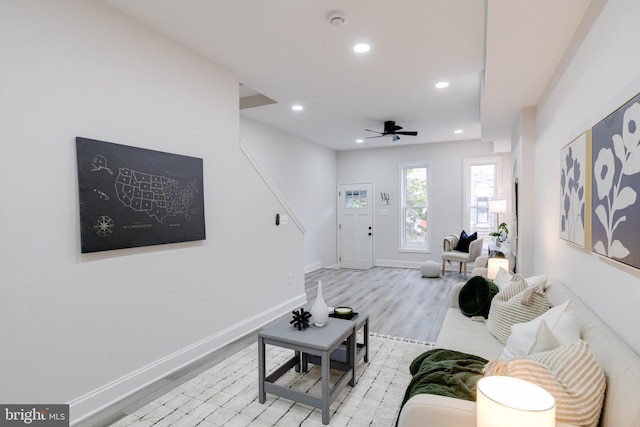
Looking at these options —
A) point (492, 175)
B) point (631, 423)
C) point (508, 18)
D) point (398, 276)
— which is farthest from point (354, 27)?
point (492, 175)

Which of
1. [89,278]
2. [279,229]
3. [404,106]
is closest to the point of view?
[89,278]

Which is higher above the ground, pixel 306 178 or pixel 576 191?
pixel 306 178

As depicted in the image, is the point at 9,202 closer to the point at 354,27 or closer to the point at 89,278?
the point at 89,278

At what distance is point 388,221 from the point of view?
7.86 m

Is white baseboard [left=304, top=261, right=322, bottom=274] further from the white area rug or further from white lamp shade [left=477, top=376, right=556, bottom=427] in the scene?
white lamp shade [left=477, top=376, right=556, bottom=427]

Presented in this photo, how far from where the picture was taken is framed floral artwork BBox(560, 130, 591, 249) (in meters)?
1.84

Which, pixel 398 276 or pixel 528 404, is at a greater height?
pixel 528 404

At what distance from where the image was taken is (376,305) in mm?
4734

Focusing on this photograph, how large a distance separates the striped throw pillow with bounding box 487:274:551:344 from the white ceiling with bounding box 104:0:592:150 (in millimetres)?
1692

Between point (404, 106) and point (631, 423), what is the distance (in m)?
4.26

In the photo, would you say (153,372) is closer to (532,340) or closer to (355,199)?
(532,340)

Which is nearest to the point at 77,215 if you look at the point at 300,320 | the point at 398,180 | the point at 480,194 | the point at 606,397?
the point at 300,320

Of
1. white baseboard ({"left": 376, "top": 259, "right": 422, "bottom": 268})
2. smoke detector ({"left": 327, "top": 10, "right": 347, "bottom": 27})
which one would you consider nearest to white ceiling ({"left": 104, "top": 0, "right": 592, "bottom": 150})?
smoke detector ({"left": 327, "top": 10, "right": 347, "bottom": 27})

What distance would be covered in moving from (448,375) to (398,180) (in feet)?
20.8
